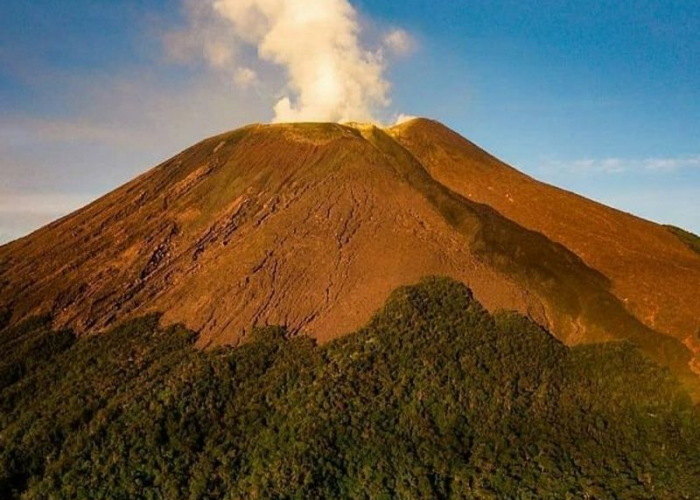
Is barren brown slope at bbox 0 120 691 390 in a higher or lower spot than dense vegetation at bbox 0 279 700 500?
higher

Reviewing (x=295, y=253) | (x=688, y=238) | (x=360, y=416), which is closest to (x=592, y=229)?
(x=688, y=238)

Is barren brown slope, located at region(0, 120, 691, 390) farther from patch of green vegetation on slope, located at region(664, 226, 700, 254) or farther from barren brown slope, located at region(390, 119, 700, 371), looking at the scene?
patch of green vegetation on slope, located at region(664, 226, 700, 254)

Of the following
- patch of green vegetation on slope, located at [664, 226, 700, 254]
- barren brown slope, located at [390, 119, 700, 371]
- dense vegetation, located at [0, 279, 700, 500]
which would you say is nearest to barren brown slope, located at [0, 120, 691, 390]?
barren brown slope, located at [390, 119, 700, 371]

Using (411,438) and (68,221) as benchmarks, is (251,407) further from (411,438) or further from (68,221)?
(68,221)

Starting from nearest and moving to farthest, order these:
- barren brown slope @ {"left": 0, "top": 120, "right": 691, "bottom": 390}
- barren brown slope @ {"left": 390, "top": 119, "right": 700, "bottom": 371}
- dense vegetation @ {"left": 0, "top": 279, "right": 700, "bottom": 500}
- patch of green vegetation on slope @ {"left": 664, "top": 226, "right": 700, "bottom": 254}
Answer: dense vegetation @ {"left": 0, "top": 279, "right": 700, "bottom": 500}
barren brown slope @ {"left": 390, "top": 119, "right": 700, "bottom": 371}
barren brown slope @ {"left": 0, "top": 120, "right": 691, "bottom": 390}
patch of green vegetation on slope @ {"left": 664, "top": 226, "right": 700, "bottom": 254}

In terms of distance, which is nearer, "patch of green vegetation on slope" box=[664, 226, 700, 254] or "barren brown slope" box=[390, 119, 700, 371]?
"barren brown slope" box=[390, 119, 700, 371]

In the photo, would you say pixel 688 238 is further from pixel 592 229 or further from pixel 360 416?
pixel 360 416

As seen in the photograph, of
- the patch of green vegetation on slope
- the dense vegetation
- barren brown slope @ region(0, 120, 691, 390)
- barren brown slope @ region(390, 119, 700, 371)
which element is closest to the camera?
the dense vegetation

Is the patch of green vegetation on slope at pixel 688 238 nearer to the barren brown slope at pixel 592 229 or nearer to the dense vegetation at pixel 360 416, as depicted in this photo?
the barren brown slope at pixel 592 229
